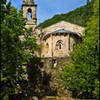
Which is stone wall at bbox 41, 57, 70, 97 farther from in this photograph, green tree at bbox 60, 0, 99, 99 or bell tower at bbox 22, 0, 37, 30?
bell tower at bbox 22, 0, 37, 30

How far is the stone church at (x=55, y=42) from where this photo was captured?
76.1 feet

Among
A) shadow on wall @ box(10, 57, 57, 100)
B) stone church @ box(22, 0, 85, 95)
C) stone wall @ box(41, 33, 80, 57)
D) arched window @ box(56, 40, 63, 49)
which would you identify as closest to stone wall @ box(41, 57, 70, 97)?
stone church @ box(22, 0, 85, 95)

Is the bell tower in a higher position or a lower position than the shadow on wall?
higher

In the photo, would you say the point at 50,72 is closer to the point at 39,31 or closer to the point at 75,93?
the point at 75,93

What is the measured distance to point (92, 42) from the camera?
17.8 m

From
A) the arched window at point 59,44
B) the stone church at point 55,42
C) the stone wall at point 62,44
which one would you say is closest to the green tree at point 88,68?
the stone church at point 55,42

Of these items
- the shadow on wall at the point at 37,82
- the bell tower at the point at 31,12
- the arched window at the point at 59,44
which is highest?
the bell tower at the point at 31,12

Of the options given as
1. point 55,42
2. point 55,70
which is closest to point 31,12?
point 55,42

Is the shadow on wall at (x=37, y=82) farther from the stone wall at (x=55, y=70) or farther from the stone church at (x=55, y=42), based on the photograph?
the stone church at (x=55, y=42)

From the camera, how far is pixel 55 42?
1291 inches

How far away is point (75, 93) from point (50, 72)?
14.1 feet

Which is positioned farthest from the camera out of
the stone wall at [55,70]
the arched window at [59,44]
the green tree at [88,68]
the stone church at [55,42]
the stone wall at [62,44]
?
the arched window at [59,44]

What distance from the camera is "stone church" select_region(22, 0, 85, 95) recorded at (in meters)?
23.2

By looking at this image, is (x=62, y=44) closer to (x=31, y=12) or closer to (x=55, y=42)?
(x=55, y=42)
